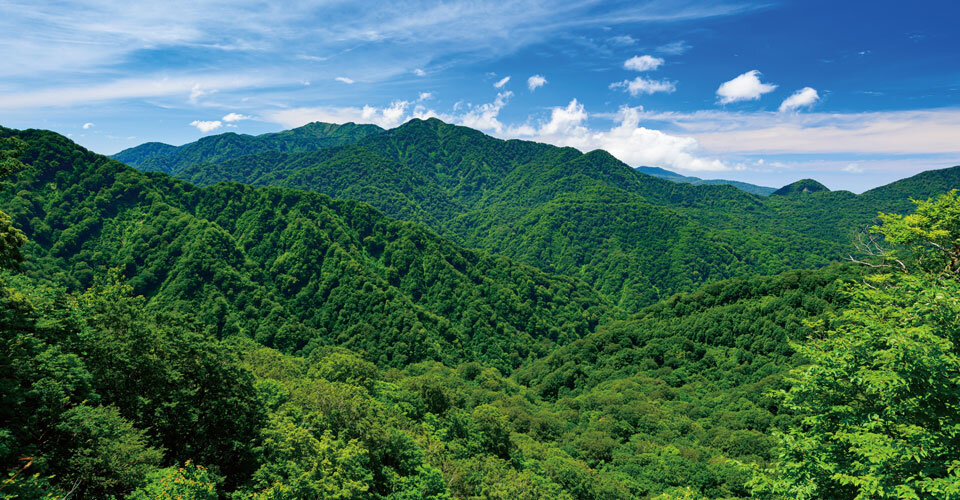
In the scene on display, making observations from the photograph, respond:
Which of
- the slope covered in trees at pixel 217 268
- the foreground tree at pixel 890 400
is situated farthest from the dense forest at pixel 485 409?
the slope covered in trees at pixel 217 268

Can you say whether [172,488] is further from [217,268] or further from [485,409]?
Answer: [217,268]

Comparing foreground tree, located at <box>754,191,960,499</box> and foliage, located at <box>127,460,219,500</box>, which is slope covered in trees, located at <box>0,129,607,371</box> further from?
foreground tree, located at <box>754,191,960,499</box>

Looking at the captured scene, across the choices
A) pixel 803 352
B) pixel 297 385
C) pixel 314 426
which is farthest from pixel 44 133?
pixel 803 352

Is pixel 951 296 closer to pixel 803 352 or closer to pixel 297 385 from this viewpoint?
pixel 803 352

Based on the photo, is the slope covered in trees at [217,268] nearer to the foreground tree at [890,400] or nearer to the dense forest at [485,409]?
the dense forest at [485,409]

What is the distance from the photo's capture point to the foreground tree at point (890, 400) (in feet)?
42.4

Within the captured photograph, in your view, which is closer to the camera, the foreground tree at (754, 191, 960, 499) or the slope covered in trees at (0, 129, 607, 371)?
the foreground tree at (754, 191, 960, 499)

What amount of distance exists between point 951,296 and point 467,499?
31.6 meters

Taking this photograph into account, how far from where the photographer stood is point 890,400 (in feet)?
48.5

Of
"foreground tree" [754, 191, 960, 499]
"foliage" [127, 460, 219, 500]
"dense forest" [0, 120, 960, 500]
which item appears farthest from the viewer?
"foliage" [127, 460, 219, 500]

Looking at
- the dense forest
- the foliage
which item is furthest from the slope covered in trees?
the foliage

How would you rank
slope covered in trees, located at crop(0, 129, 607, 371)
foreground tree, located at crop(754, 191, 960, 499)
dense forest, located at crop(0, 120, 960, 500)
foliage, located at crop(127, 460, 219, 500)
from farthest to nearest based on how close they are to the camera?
slope covered in trees, located at crop(0, 129, 607, 371)
foliage, located at crop(127, 460, 219, 500)
dense forest, located at crop(0, 120, 960, 500)
foreground tree, located at crop(754, 191, 960, 499)

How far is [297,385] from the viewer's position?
4616 centimetres

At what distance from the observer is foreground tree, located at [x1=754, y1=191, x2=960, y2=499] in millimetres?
12922
